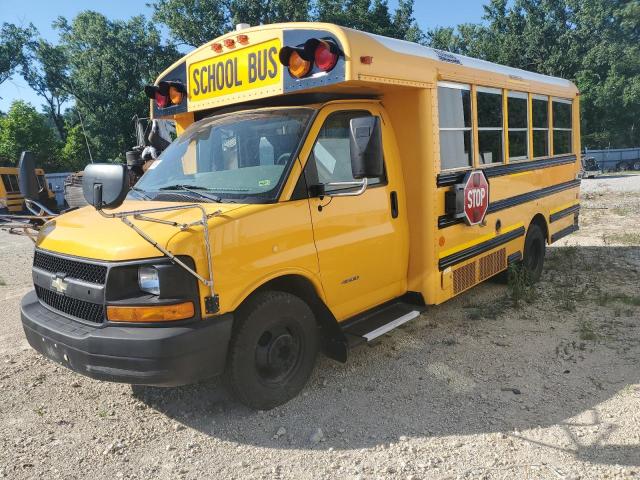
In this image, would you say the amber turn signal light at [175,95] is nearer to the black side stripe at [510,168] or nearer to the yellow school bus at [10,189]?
the black side stripe at [510,168]

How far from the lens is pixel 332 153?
13.4 feet

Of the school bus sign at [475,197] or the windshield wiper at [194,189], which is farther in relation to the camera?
the school bus sign at [475,197]

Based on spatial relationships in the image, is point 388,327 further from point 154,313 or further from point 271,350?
point 154,313

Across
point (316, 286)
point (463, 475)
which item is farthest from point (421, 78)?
point (463, 475)

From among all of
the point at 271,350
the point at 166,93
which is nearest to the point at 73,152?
the point at 166,93

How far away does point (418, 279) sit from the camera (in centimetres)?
478

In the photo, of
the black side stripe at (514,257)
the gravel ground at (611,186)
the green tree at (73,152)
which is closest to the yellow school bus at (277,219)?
the black side stripe at (514,257)

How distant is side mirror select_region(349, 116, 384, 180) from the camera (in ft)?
11.6

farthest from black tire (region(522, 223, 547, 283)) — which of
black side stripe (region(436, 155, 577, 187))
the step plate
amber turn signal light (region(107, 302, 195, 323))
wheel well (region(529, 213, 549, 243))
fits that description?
amber turn signal light (region(107, 302, 195, 323))

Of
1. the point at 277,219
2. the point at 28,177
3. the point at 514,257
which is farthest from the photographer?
the point at 514,257

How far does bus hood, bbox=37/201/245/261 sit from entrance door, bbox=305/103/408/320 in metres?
0.78

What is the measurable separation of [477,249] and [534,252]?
2.01m

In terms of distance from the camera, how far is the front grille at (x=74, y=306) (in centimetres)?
333

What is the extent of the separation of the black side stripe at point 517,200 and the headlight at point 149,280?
2.64m
